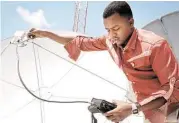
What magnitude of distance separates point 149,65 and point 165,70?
0.15 m

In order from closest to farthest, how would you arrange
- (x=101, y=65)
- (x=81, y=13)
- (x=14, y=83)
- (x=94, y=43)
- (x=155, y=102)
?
1. (x=155, y=102)
2. (x=94, y=43)
3. (x=14, y=83)
4. (x=101, y=65)
5. (x=81, y=13)

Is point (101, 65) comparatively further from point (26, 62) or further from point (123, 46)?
point (123, 46)

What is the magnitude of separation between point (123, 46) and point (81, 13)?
810 inches

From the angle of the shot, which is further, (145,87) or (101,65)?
(101,65)

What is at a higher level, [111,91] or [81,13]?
[81,13]

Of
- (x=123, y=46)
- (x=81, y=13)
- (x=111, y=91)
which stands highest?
(x=81, y=13)

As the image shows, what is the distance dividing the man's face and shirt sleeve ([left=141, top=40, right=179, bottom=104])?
0.79 feet

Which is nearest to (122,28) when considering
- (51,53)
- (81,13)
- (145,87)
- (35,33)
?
(145,87)

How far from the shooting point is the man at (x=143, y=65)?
210cm

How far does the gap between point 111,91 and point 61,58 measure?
1.10 meters

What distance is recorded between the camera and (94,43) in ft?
9.50

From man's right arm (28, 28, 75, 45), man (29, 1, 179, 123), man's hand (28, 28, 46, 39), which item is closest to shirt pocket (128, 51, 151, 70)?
man (29, 1, 179, 123)

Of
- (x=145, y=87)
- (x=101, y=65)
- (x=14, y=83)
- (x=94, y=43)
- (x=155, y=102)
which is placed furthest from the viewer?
(x=101, y=65)

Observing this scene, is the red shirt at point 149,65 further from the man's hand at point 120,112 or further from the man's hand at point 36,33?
the man's hand at point 36,33
